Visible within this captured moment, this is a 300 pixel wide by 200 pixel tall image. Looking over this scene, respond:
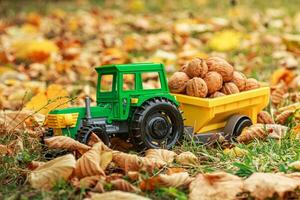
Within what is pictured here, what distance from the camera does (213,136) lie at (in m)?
3.31

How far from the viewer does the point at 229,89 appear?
346cm

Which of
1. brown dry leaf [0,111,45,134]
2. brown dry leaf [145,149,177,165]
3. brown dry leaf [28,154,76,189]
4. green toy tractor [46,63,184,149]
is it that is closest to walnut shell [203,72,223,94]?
green toy tractor [46,63,184,149]

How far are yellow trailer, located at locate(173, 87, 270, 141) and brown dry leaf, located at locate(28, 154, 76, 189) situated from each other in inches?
35.7

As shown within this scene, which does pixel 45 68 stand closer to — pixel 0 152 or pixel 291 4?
pixel 0 152

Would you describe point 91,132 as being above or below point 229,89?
below

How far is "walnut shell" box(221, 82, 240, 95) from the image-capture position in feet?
11.3

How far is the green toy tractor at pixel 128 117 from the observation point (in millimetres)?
3049

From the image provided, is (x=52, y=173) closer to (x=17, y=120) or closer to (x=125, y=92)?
(x=125, y=92)

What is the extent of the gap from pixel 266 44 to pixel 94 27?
2111mm

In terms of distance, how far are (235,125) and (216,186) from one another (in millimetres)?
947

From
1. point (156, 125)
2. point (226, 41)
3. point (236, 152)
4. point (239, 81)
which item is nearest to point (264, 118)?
point (239, 81)

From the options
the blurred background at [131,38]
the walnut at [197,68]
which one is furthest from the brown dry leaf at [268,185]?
the blurred background at [131,38]

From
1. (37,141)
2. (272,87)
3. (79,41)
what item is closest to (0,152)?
(37,141)

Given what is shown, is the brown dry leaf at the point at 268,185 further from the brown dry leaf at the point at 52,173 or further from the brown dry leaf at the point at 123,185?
the brown dry leaf at the point at 52,173
